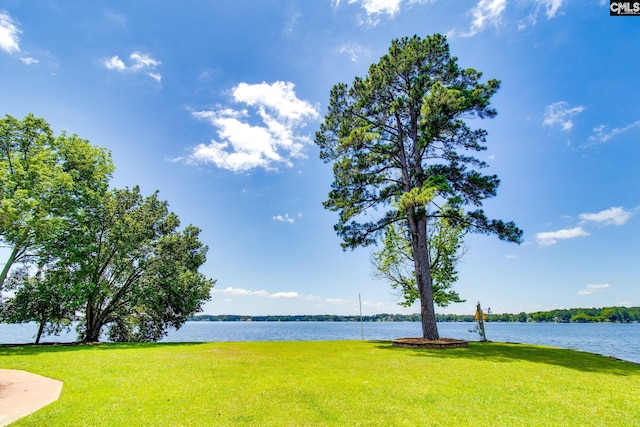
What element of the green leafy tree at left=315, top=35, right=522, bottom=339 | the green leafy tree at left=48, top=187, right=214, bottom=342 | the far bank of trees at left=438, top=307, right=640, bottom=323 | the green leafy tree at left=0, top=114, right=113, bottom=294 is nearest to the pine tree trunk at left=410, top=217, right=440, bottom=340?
the green leafy tree at left=315, top=35, right=522, bottom=339

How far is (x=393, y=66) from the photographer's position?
19078 mm

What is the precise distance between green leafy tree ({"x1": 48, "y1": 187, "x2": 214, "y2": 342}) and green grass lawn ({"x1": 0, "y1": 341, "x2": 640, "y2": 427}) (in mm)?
11325

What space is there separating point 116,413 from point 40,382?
457cm

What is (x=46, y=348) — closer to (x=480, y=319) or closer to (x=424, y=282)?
(x=424, y=282)

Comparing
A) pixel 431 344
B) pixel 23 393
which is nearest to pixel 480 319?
pixel 431 344

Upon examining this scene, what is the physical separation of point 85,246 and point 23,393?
16619 mm

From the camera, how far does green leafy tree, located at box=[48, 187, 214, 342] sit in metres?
21.5

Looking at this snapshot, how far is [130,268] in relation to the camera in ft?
86.0

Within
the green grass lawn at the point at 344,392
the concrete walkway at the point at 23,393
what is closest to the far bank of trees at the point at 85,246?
the concrete walkway at the point at 23,393

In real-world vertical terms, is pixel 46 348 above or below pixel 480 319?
below

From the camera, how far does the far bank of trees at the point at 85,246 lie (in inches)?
718

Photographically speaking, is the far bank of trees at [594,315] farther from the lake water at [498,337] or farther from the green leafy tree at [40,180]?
the green leafy tree at [40,180]

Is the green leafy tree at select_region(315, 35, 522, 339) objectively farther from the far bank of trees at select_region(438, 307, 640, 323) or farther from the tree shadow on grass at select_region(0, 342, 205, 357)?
the far bank of trees at select_region(438, 307, 640, 323)

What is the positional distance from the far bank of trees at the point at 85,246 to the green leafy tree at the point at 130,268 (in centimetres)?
8
